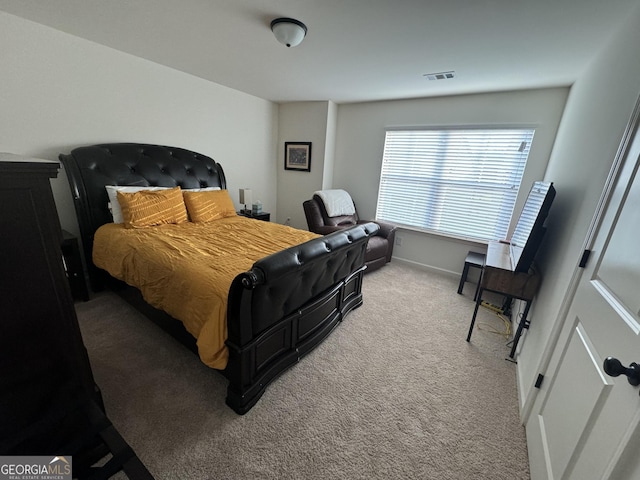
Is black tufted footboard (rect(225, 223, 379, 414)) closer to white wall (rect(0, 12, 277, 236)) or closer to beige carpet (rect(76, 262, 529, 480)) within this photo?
beige carpet (rect(76, 262, 529, 480))

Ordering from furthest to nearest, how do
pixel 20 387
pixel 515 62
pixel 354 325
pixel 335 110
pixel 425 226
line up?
1. pixel 335 110
2. pixel 425 226
3. pixel 354 325
4. pixel 515 62
5. pixel 20 387

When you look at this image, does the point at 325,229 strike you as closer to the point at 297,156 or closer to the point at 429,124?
the point at 297,156

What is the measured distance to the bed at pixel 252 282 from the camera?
55.5 inches

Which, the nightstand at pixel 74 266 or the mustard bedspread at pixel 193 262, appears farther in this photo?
the nightstand at pixel 74 266

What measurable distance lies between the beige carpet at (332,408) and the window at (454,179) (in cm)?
173

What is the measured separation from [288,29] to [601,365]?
2448mm

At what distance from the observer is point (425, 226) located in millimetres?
3898

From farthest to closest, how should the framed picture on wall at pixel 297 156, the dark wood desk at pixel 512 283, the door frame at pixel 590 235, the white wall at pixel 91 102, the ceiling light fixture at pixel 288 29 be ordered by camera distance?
the framed picture on wall at pixel 297 156 < the white wall at pixel 91 102 < the dark wood desk at pixel 512 283 < the ceiling light fixture at pixel 288 29 < the door frame at pixel 590 235

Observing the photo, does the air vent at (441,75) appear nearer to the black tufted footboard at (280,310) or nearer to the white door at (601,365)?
the black tufted footboard at (280,310)

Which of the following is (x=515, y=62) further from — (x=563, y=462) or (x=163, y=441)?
(x=163, y=441)

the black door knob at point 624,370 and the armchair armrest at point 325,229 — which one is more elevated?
the black door knob at point 624,370

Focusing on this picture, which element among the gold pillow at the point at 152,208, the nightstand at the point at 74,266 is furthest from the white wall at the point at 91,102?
the gold pillow at the point at 152,208

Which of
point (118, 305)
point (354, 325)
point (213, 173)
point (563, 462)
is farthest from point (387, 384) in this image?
point (213, 173)

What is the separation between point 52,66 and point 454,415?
13.7 ft
